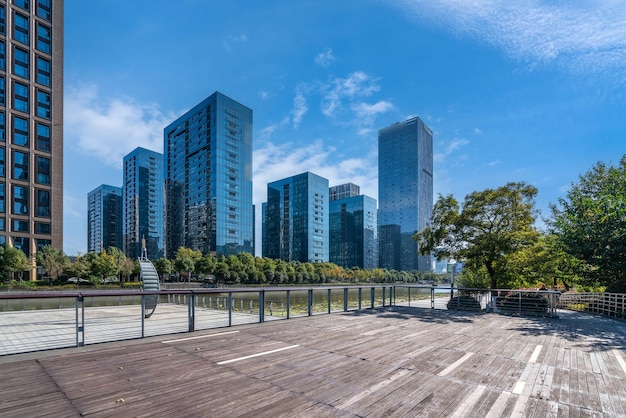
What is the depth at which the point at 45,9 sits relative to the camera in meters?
57.0

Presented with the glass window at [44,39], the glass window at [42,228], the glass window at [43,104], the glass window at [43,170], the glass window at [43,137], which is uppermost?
the glass window at [44,39]

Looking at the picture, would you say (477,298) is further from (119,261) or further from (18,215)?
(18,215)

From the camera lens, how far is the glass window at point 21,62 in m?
52.8

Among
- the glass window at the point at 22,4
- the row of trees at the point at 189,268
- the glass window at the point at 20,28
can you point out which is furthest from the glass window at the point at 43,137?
the glass window at the point at 22,4

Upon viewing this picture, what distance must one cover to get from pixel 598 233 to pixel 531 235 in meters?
2.66

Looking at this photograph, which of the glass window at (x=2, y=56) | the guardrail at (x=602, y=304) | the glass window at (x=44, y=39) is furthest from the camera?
the glass window at (x=44, y=39)

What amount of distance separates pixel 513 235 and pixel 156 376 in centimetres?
1696

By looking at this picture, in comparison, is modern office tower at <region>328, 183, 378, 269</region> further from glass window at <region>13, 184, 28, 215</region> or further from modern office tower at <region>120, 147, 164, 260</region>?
glass window at <region>13, 184, 28, 215</region>

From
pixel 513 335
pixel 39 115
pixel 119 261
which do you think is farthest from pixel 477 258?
pixel 39 115

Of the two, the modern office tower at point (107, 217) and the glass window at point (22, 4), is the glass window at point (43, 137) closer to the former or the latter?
the glass window at point (22, 4)

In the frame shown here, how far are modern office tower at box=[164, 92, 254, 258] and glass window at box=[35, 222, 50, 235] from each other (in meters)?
43.0

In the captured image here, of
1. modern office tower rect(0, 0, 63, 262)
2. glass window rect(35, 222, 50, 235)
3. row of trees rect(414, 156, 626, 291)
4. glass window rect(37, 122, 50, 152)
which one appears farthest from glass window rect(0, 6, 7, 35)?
row of trees rect(414, 156, 626, 291)

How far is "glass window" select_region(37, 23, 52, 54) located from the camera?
55.9 metres

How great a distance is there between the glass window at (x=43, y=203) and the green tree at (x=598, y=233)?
65.9 metres
